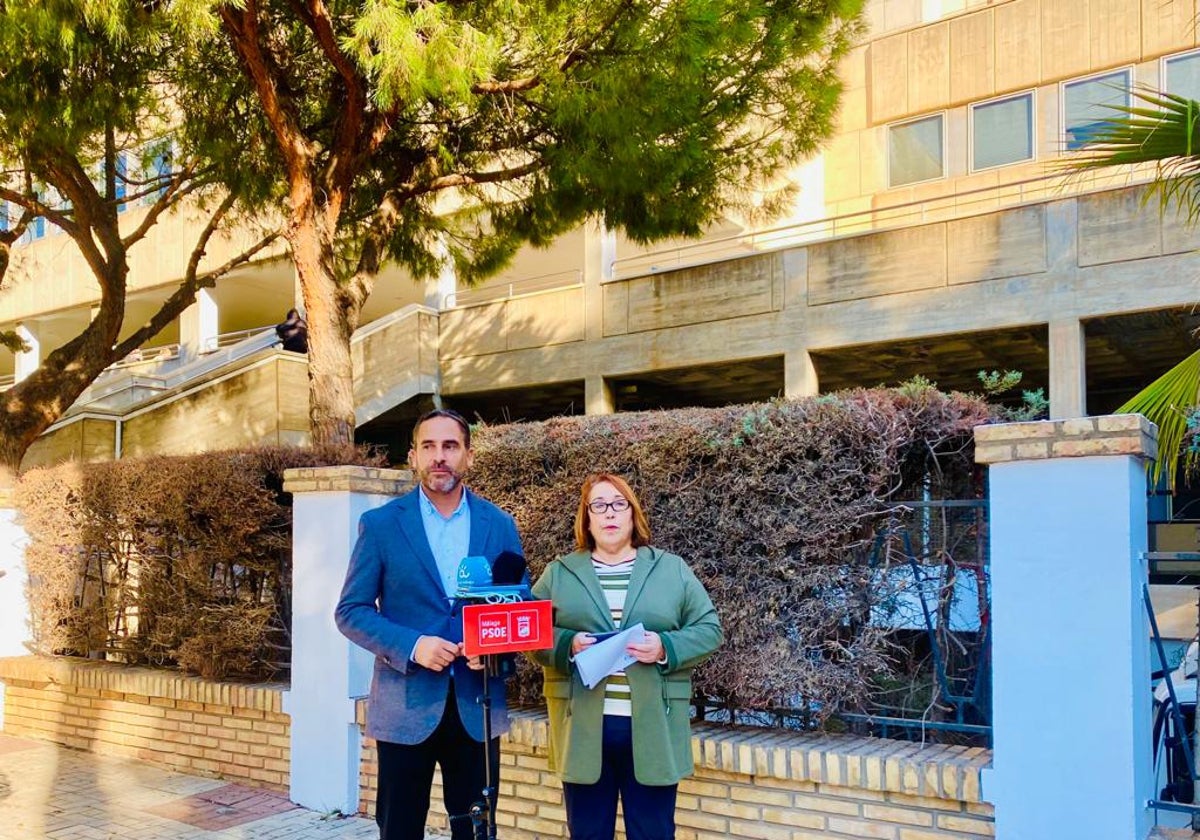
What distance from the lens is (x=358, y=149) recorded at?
324 inches

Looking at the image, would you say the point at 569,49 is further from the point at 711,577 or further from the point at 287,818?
the point at 287,818

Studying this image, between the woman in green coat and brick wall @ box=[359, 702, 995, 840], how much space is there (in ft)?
3.35

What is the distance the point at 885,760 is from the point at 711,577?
1122 millimetres

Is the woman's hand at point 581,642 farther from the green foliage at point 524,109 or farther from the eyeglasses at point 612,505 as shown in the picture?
the green foliage at point 524,109

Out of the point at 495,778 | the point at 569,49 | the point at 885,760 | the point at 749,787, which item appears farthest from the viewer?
the point at 569,49

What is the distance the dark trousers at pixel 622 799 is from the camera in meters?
3.54

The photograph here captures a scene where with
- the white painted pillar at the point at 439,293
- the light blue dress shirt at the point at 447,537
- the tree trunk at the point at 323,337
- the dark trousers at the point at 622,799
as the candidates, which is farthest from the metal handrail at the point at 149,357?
the dark trousers at the point at 622,799

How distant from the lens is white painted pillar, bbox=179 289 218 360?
21.8m

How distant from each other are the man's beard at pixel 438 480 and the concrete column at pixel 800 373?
11810 millimetres

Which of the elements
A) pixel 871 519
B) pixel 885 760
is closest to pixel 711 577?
pixel 871 519

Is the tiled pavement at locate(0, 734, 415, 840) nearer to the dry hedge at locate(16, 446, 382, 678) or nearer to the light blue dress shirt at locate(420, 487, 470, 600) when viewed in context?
the dry hedge at locate(16, 446, 382, 678)

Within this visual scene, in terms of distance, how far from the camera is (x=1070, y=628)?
3775mm

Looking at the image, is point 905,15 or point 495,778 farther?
point 905,15

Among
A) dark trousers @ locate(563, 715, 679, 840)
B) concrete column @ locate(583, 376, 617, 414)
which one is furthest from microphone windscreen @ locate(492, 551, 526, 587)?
concrete column @ locate(583, 376, 617, 414)
